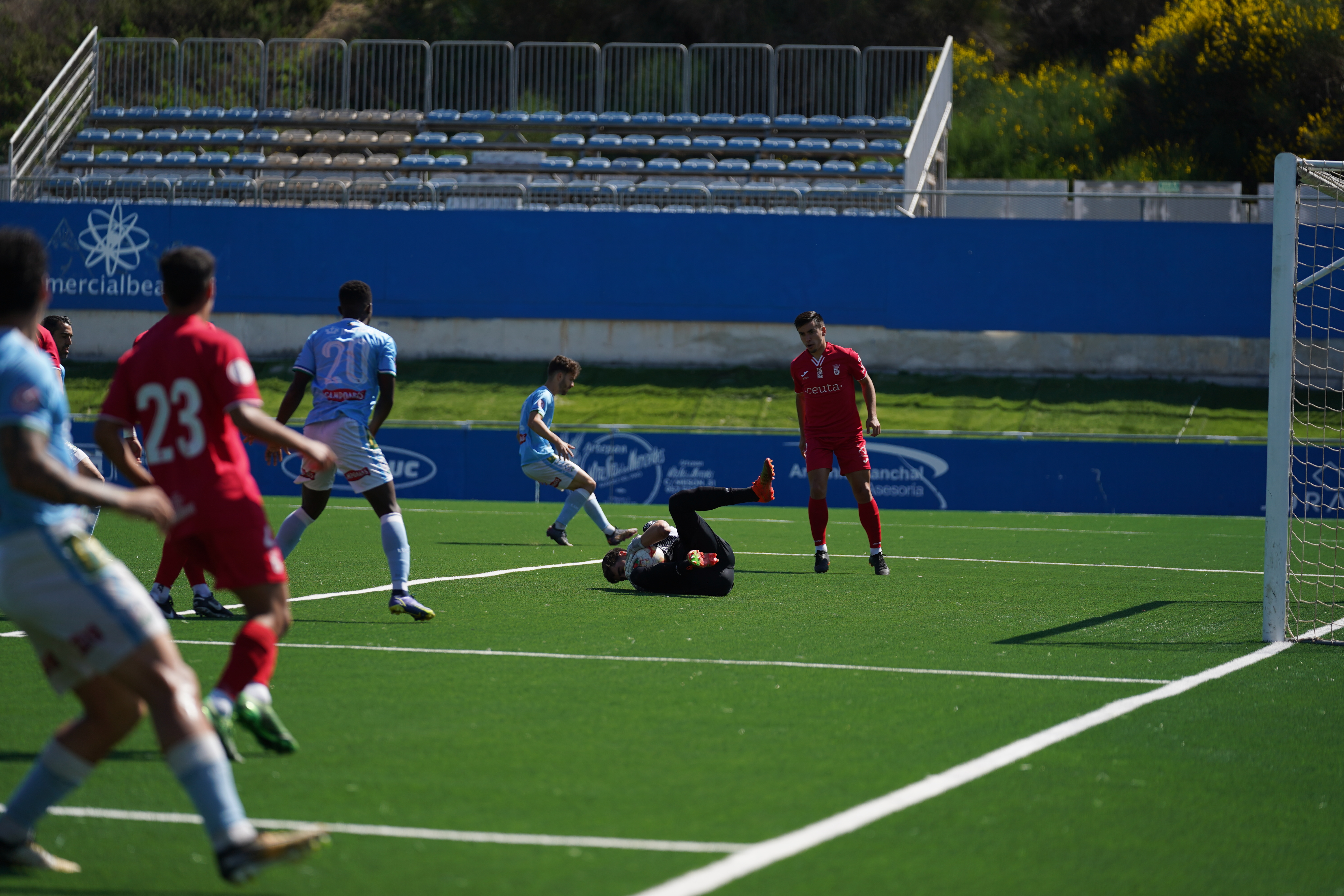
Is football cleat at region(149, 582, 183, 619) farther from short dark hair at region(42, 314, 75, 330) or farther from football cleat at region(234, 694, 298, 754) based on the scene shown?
football cleat at region(234, 694, 298, 754)

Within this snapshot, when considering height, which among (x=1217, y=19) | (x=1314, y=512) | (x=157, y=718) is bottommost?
(x=1314, y=512)

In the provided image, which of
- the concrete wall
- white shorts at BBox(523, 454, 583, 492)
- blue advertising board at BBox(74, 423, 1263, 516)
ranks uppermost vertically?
the concrete wall

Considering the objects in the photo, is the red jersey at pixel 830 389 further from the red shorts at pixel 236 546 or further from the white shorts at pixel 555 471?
the red shorts at pixel 236 546

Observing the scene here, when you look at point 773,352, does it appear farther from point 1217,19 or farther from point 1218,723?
Result: point 1218,723

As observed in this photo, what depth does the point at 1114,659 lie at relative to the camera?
8562 mm

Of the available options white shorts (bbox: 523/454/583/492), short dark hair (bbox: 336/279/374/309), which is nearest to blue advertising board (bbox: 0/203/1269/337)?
white shorts (bbox: 523/454/583/492)

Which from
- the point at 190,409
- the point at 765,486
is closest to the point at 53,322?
the point at 765,486

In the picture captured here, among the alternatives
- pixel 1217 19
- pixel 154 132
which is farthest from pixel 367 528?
pixel 1217 19

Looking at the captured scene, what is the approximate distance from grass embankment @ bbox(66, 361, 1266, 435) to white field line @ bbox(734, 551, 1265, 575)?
1244cm

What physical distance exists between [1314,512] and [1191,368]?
8.50 m

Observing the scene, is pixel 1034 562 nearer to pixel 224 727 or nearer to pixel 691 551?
pixel 691 551

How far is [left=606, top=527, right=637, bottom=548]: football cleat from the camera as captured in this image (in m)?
15.3

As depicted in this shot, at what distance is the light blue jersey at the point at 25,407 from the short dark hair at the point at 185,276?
2.67 feet

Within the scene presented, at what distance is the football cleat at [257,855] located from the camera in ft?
12.5
